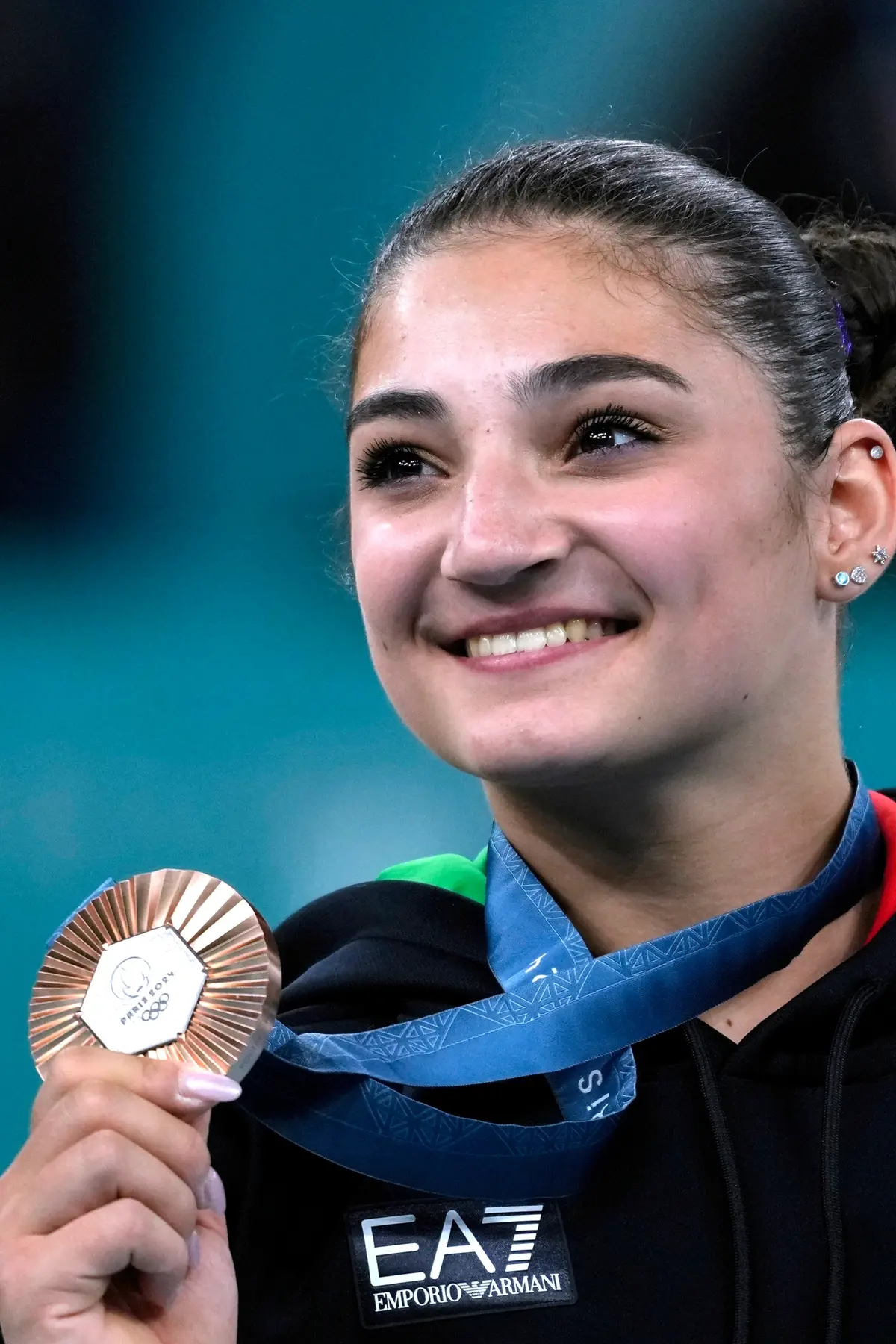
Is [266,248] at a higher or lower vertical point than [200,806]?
higher

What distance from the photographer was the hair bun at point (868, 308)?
1470mm

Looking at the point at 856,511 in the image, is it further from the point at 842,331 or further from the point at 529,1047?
the point at 529,1047

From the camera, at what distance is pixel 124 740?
2.09m

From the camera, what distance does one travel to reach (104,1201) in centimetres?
89

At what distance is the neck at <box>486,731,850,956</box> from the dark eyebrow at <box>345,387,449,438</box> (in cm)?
32

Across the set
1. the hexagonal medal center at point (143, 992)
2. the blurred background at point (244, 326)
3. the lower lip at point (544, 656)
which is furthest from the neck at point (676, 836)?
the blurred background at point (244, 326)

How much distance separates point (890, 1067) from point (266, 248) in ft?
5.14

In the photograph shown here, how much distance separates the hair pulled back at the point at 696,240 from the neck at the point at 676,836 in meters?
0.29

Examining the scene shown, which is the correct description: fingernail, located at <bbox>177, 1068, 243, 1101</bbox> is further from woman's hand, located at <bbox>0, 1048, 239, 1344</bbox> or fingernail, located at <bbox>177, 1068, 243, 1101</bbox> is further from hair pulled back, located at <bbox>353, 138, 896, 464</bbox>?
hair pulled back, located at <bbox>353, 138, 896, 464</bbox>

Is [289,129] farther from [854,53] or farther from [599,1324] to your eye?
[599,1324]

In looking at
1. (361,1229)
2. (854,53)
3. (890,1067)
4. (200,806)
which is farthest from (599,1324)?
(854,53)

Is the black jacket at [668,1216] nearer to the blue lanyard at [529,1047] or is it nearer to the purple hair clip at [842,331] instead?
the blue lanyard at [529,1047]

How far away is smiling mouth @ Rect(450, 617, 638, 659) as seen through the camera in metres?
1.16

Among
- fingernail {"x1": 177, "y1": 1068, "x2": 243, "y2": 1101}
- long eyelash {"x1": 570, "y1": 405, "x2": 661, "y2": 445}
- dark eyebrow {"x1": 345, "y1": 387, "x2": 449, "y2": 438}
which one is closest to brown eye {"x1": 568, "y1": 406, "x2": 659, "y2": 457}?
long eyelash {"x1": 570, "y1": 405, "x2": 661, "y2": 445}
